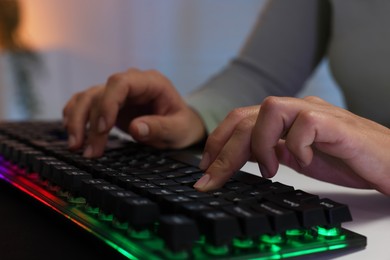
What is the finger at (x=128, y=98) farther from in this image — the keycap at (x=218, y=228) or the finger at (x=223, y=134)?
the keycap at (x=218, y=228)

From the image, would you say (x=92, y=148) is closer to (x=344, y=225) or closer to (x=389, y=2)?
(x=344, y=225)

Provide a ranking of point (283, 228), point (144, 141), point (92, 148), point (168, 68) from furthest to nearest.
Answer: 1. point (168, 68)
2. point (144, 141)
3. point (92, 148)
4. point (283, 228)

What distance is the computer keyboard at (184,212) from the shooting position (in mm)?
324

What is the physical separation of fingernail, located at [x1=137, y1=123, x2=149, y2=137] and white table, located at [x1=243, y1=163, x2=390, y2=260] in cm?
18

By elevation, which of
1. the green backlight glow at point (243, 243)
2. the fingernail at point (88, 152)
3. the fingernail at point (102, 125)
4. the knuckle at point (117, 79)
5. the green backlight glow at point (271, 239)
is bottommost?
the fingernail at point (88, 152)

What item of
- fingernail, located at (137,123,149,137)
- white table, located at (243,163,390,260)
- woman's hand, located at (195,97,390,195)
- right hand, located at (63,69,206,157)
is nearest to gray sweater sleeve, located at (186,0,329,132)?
right hand, located at (63,69,206,157)

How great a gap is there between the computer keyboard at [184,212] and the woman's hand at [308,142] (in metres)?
0.02

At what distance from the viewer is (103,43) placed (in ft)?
9.56

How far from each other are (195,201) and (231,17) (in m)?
2.16

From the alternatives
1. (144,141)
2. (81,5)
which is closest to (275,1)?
(144,141)

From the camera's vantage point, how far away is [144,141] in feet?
2.50

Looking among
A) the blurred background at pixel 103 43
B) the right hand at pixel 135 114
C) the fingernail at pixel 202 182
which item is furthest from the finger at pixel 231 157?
the blurred background at pixel 103 43

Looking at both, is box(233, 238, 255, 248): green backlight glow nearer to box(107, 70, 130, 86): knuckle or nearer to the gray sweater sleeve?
box(107, 70, 130, 86): knuckle

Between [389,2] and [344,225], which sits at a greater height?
[389,2]
